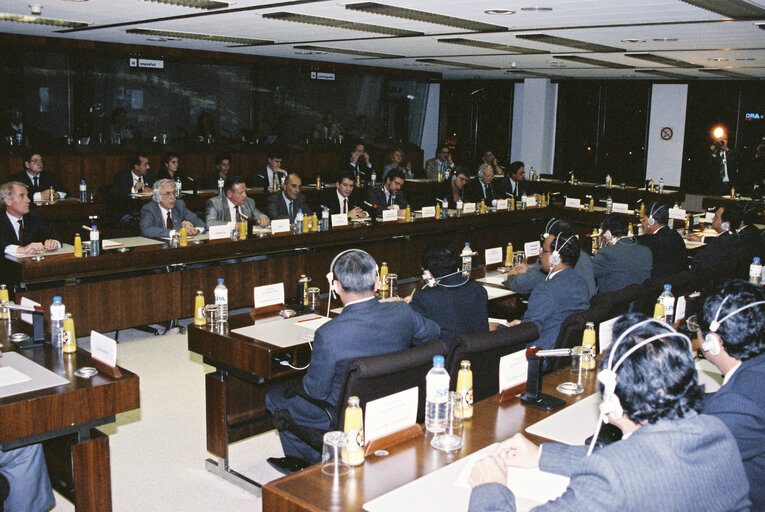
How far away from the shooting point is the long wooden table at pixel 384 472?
1.97 metres

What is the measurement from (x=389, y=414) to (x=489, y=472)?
0.59 meters

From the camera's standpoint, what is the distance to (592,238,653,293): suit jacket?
5.15m

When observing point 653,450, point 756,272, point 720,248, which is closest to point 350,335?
point 653,450

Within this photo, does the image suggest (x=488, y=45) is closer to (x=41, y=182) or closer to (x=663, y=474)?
(x=41, y=182)

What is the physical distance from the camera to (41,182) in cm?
811

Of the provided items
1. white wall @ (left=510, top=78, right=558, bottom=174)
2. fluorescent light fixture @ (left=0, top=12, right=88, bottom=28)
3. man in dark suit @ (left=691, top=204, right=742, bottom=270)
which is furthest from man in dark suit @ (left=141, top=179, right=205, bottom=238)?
white wall @ (left=510, top=78, right=558, bottom=174)

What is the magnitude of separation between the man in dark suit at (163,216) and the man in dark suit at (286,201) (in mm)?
968

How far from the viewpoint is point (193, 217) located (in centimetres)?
656

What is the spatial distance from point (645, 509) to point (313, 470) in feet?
3.31

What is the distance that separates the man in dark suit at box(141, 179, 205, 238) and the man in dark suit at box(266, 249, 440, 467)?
316cm

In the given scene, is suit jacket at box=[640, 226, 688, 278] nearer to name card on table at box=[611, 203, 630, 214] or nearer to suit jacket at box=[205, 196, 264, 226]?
name card on table at box=[611, 203, 630, 214]

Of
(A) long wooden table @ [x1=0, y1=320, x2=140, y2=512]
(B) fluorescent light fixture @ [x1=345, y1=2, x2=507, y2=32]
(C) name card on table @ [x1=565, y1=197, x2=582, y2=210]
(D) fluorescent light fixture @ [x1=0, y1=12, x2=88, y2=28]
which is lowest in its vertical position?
(A) long wooden table @ [x1=0, y1=320, x2=140, y2=512]

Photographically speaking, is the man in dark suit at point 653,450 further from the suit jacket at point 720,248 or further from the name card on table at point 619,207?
the name card on table at point 619,207

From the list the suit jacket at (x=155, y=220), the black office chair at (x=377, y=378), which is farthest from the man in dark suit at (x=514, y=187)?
the black office chair at (x=377, y=378)
